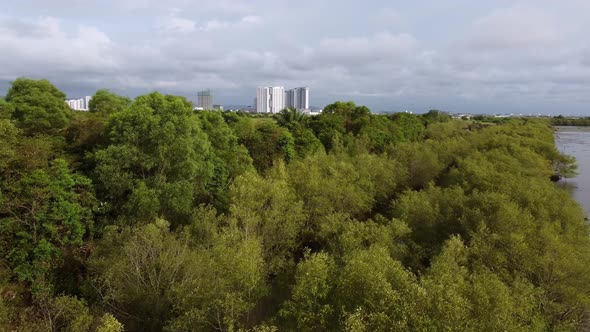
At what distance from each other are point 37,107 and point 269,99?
361 feet

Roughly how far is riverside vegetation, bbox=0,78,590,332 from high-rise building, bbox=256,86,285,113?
103847mm

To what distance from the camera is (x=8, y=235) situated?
1969 centimetres

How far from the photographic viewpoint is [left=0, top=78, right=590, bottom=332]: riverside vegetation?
13.6 m

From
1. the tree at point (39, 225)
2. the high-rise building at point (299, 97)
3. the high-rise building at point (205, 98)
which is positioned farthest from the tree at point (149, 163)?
the high-rise building at point (299, 97)

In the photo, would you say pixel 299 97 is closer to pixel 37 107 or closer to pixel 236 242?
pixel 37 107

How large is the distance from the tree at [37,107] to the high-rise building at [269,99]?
104915 mm

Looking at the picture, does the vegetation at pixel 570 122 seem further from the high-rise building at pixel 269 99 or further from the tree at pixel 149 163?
the tree at pixel 149 163

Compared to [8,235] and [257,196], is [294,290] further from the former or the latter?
[8,235]

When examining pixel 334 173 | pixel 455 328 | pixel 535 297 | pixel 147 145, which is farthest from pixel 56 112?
pixel 535 297

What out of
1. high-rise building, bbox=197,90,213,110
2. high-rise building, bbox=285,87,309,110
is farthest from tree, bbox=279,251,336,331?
high-rise building, bbox=285,87,309,110

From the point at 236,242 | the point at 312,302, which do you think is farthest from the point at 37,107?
the point at 312,302

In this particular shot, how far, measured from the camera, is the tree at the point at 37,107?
28.7m

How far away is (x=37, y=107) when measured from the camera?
28922 millimetres

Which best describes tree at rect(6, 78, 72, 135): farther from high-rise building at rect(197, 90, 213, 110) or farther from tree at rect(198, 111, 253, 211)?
high-rise building at rect(197, 90, 213, 110)
